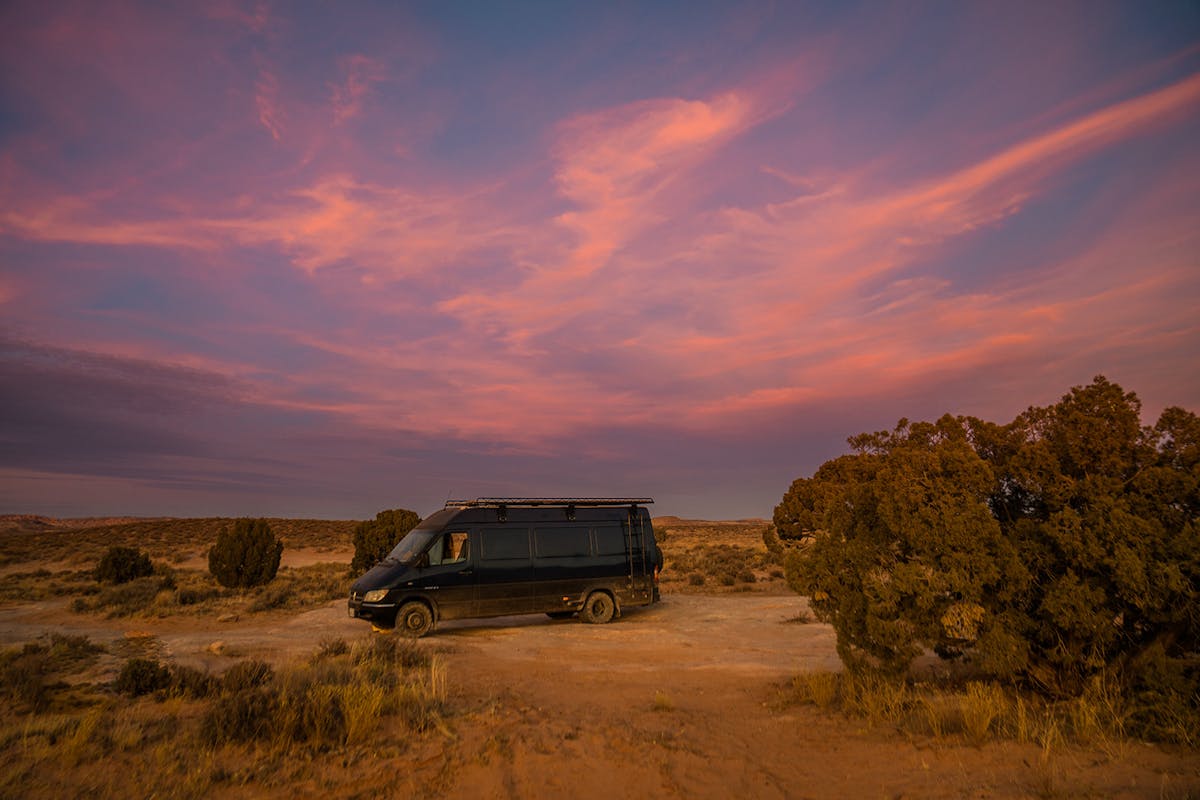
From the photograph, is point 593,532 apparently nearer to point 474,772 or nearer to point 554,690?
point 554,690

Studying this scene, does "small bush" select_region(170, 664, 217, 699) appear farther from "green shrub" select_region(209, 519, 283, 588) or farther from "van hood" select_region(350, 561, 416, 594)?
"green shrub" select_region(209, 519, 283, 588)

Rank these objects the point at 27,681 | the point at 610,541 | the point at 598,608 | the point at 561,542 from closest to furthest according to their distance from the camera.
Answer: the point at 27,681 → the point at 561,542 → the point at 598,608 → the point at 610,541

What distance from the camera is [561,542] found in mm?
16109

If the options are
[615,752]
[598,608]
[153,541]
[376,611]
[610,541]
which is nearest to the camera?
[615,752]

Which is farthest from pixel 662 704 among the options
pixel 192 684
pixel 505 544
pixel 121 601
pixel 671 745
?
pixel 121 601

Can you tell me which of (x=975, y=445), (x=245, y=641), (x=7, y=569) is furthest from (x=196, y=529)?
(x=975, y=445)

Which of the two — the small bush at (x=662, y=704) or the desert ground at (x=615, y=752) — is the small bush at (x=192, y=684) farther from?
the small bush at (x=662, y=704)

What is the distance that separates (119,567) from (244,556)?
6331 mm

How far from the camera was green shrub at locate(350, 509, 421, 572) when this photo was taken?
23.8m

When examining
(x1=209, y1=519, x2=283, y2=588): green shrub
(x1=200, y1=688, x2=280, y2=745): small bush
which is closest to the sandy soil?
(x1=200, y1=688, x2=280, y2=745): small bush

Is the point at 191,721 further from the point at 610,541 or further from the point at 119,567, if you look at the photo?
the point at 119,567

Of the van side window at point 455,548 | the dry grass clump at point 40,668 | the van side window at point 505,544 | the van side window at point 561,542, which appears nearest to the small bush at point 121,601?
the dry grass clump at point 40,668

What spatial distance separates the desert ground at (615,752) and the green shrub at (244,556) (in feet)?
45.5

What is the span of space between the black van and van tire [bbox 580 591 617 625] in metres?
0.03
